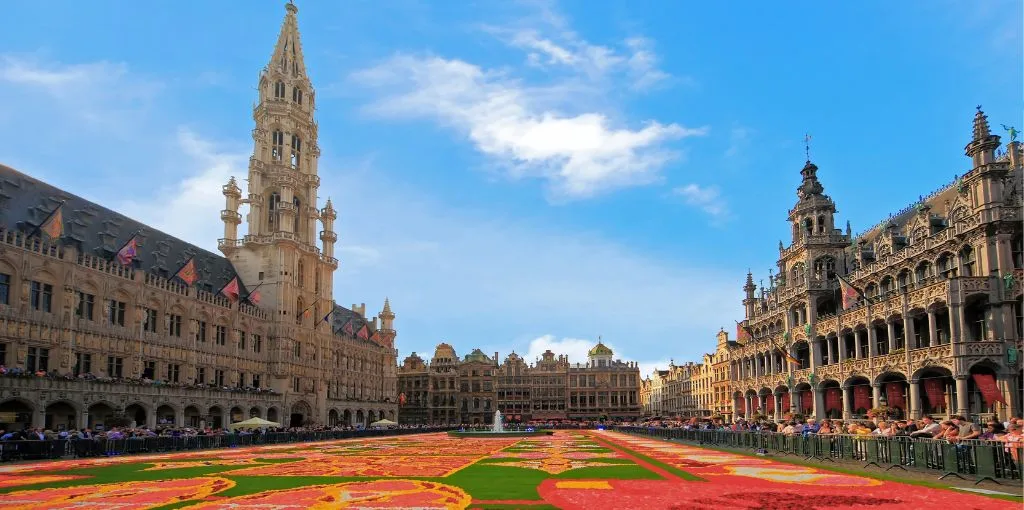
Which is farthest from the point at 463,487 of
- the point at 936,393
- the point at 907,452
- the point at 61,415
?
the point at 61,415

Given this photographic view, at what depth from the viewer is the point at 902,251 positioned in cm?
4900

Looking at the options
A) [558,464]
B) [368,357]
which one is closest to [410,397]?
[368,357]

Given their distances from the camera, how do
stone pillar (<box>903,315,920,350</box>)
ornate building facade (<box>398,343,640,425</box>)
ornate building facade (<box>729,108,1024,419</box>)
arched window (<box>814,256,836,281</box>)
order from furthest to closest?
1. ornate building facade (<box>398,343,640,425</box>)
2. arched window (<box>814,256,836,281</box>)
3. stone pillar (<box>903,315,920,350</box>)
4. ornate building facade (<box>729,108,1024,419</box>)

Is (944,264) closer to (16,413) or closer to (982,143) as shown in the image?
(982,143)

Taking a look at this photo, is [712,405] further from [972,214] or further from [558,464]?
[558,464]

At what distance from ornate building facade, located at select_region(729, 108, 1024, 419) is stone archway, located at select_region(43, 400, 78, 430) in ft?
172

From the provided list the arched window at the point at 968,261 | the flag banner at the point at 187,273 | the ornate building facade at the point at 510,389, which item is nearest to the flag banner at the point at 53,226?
the flag banner at the point at 187,273

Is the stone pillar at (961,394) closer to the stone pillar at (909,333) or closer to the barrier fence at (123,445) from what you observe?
the stone pillar at (909,333)

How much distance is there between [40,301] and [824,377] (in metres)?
58.0

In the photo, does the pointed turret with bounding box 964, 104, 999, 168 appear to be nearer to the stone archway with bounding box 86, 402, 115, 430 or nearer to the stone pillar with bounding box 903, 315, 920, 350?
the stone pillar with bounding box 903, 315, 920, 350

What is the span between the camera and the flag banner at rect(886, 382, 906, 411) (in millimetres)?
47219

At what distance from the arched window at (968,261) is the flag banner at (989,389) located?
6.48 meters

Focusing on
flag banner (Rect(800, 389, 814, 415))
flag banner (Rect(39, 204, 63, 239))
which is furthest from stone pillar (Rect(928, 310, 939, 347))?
flag banner (Rect(39, 204, 63, 239))

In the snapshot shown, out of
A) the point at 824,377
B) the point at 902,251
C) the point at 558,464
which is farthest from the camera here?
the point at 824,377
